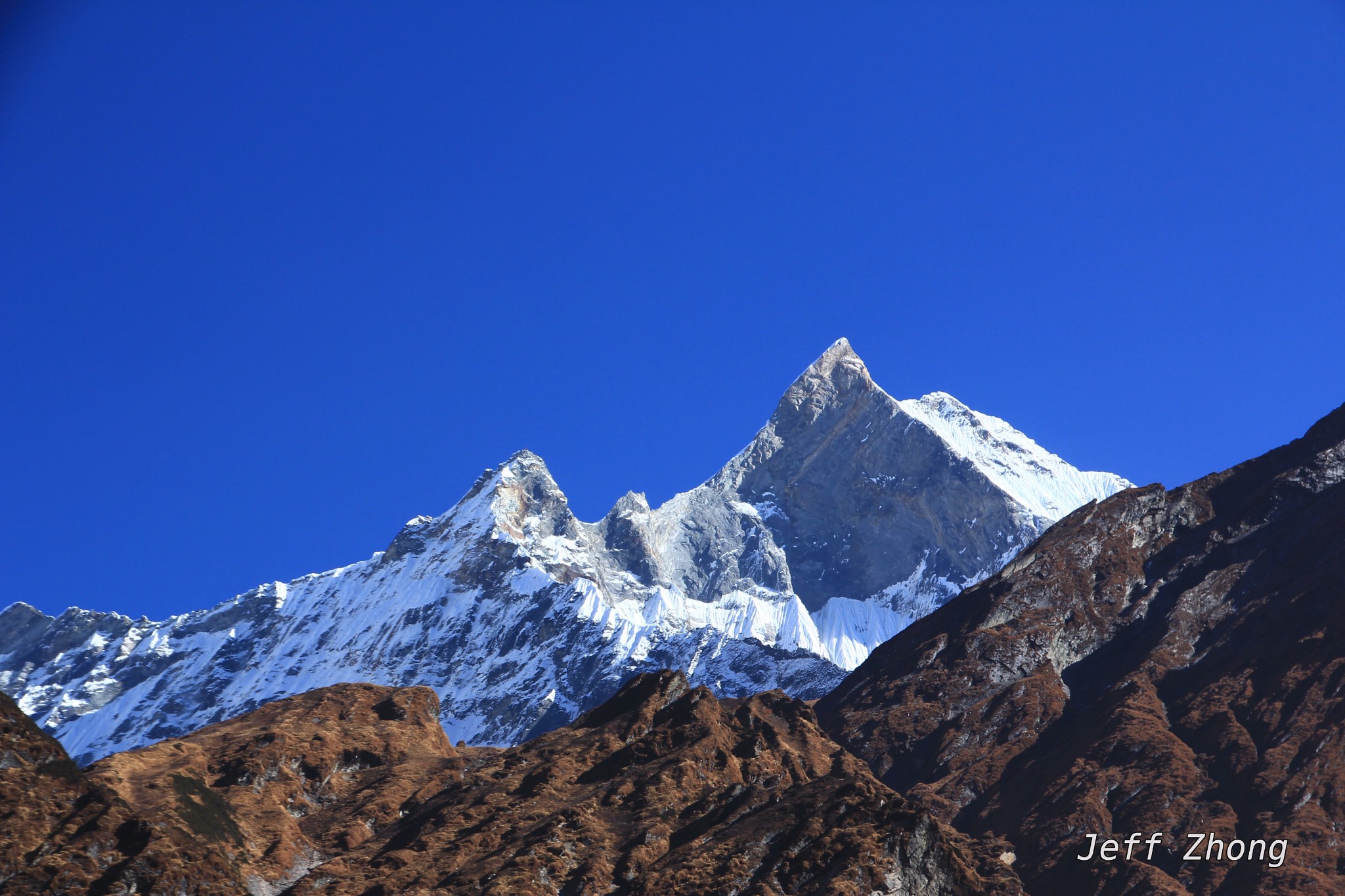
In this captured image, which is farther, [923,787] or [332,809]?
[923,787]

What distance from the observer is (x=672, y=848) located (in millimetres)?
106375

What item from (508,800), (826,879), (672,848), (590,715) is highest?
(590,715)

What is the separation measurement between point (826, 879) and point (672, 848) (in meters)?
15.8

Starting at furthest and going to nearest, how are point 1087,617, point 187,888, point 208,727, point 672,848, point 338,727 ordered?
point 1087,617, point 208,727, point 338,727, point 672,848, point 187,888

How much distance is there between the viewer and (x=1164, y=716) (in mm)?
161125

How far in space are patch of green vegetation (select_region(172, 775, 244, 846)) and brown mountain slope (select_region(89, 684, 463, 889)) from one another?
130 millimetres

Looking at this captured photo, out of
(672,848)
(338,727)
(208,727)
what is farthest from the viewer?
(208,727)

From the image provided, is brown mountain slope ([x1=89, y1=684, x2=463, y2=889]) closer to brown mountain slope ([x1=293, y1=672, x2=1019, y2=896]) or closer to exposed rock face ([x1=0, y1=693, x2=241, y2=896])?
brown mountain slope ([x1=293, y1=672, x2=1019, y2=896])

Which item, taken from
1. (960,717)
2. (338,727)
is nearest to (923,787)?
(960,717)

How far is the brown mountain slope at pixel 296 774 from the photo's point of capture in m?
107

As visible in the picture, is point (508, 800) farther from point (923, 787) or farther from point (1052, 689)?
point (1052, 689)

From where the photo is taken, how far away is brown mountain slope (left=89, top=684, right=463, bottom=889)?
106875mm

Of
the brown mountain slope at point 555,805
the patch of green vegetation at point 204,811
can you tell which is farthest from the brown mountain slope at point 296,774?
the brown mountain slope at point 555,805

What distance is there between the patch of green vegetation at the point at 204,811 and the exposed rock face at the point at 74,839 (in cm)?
737
